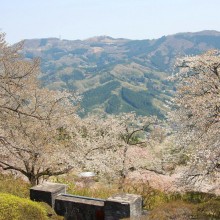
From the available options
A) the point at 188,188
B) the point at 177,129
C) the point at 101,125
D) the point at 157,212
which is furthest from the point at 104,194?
the point at 101,125

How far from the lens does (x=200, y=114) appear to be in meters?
21.5

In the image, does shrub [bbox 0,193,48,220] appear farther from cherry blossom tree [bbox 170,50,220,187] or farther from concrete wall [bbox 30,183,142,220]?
cherry blossom tree [bbox 170,50,220,187]

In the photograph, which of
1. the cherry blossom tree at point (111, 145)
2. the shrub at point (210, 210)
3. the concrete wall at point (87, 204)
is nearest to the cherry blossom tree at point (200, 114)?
the shrub at point (210, 210)

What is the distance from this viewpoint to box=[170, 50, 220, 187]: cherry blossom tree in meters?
17.1

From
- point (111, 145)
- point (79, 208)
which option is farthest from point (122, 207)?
point (111, 145)

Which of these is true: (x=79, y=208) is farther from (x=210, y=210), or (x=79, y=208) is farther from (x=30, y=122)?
(x=30, y=122)

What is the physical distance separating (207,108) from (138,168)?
1354cm

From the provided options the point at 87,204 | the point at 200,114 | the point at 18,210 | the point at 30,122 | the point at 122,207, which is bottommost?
the point at 87,204

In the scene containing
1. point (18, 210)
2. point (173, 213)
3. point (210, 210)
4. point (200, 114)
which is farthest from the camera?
point (200, 114)

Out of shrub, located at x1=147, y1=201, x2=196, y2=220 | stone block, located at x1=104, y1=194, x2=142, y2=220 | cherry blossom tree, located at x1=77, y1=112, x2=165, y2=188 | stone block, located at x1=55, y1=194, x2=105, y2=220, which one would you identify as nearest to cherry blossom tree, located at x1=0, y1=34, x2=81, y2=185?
cherry blossom tree, located at x1=77, y1=112, x2=165, y2=188

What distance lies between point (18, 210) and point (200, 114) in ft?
48.0

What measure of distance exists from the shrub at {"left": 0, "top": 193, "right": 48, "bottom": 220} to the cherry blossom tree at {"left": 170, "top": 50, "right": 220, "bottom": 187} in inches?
344

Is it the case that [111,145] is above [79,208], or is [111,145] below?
below

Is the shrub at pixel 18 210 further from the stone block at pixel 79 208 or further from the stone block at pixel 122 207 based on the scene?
the stone block at pixel 79 208
